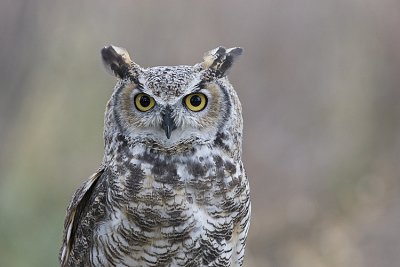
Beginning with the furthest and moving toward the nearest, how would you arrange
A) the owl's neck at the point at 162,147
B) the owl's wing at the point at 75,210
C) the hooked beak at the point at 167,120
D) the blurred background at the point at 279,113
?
1. the blurred background at the point at 279,113
2. the owl's wing at the point at 75,210
3. the owl's neck at the point at 162,147
4. the hooked beak at the point at 167,120

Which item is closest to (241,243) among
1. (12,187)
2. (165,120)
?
(165,120)

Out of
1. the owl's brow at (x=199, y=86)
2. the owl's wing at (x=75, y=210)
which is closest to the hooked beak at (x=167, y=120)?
the owl's brow at (x=199, y=86)

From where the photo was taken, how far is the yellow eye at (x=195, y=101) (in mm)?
2371

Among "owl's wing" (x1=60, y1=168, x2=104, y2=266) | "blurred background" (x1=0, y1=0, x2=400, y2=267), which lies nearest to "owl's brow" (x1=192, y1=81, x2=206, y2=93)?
"owl's wing" (x1=60, y1=168, x2=104, y2=266)

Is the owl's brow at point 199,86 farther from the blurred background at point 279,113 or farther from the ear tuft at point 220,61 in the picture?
the blurred background at point 279,113

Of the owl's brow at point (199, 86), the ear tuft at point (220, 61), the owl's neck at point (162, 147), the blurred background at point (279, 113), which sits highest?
the blurred background at point (279, 113)

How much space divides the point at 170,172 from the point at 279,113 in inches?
154

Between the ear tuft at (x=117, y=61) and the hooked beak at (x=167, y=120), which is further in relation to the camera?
the ear tuft at (x=117, y=61)

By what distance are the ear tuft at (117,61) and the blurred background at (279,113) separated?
253cm

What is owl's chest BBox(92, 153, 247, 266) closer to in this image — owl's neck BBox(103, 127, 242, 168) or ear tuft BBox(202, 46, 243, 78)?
owl's neck BBox(103, 127, 242, 168)

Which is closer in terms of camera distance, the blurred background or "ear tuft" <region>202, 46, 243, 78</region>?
"ear tuft" <region>202, 46, 243, 78</region>

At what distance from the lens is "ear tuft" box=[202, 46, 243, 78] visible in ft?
8.07

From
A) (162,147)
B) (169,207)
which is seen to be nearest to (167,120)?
(162,147)

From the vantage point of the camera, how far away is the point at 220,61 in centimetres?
247
